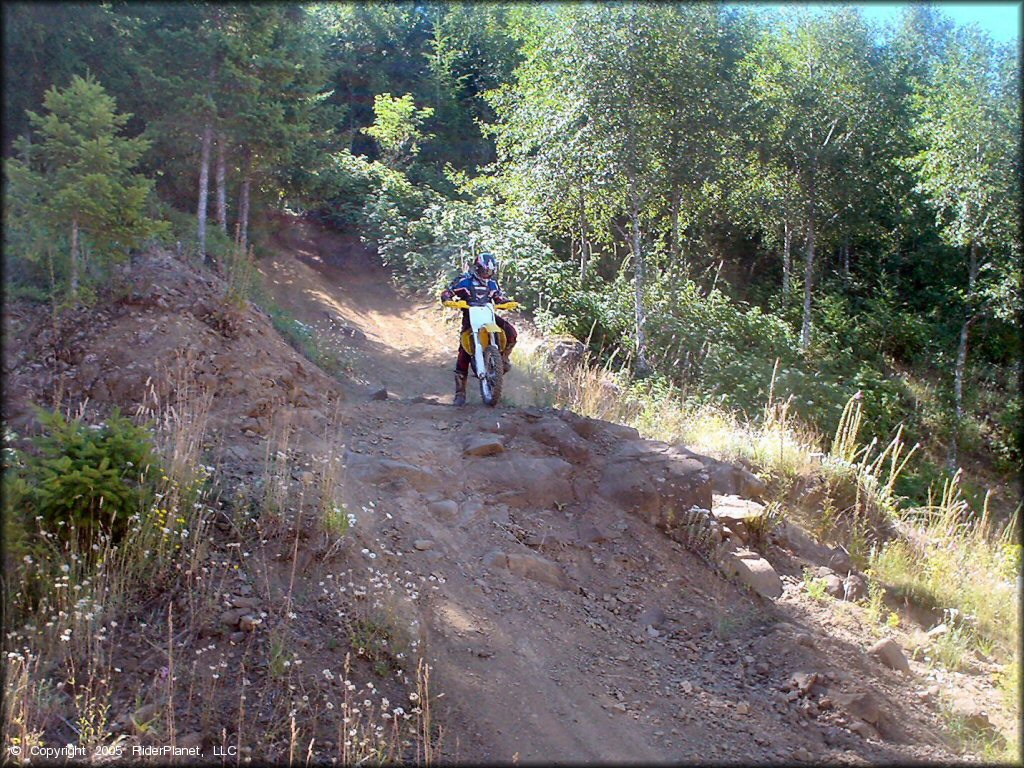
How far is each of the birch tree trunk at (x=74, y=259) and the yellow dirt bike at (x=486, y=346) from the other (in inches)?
142

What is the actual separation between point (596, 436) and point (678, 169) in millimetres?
10322

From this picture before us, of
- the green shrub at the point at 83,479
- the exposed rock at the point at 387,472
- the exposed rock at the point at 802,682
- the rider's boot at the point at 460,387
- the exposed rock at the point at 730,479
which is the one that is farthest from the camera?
the rider's boot at the point at 460,387

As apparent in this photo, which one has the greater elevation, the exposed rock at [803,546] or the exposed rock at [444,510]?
the exposed rock at [444,510]

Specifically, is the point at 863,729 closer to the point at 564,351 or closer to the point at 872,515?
the point at 872,515

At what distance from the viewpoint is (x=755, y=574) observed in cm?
719

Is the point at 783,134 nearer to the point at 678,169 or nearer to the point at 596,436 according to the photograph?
the point at 678,169

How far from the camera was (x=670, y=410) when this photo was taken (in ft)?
37.8

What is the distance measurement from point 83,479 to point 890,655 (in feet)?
18.5

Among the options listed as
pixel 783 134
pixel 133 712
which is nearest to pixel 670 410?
pixel 133 712

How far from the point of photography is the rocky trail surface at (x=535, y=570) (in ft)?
15.7

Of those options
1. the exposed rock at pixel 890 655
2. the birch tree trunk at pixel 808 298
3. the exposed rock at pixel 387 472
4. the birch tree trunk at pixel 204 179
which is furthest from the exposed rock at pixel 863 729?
the birch tree trunk at pixel 808 298

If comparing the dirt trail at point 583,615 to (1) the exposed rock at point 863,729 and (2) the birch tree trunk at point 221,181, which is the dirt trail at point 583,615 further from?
(2) the birch tree trunk at point 221,181

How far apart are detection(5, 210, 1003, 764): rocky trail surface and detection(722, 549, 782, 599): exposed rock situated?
0.02m

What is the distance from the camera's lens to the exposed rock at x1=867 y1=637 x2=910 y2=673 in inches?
247
